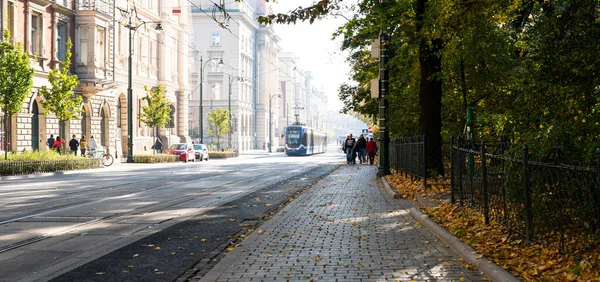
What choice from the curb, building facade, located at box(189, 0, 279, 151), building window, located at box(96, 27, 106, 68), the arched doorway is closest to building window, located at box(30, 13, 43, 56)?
the arched doorway

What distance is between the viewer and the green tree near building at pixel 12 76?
2909 centimetres

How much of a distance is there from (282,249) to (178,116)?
5803cm

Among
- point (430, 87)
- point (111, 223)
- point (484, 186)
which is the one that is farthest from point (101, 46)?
point (484, 186)

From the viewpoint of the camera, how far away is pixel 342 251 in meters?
8.30

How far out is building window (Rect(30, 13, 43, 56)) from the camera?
38.4m

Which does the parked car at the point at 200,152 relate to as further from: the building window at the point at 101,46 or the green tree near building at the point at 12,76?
the green tree near building at the point at 12,76

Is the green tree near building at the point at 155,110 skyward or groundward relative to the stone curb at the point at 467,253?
skyward

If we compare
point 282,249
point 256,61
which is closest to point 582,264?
point 282,249

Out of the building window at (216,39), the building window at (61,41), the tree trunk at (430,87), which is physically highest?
the building window at (216,39)

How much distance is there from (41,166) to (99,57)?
17692 millimetres

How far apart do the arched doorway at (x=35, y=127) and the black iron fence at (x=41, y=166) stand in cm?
587

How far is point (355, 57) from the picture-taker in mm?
37531

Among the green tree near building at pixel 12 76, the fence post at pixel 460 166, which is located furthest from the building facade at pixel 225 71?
the fence post at pixel 460 166

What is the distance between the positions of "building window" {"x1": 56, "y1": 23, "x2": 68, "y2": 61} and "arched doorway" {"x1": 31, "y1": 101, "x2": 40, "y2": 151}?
4.50 meters
